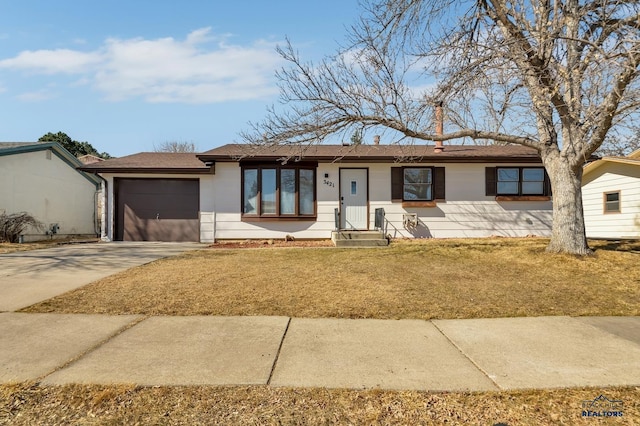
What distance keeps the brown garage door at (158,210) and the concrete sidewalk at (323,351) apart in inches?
351

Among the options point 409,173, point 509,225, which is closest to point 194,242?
point 409,173

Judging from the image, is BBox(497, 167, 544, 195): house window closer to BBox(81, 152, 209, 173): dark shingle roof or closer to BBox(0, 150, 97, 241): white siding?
BBox(81, 152, 209, 173): dark shingle roof

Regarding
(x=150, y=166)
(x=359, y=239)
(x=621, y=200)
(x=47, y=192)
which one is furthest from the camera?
(x=47, y=192)

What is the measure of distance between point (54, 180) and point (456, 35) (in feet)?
57.3

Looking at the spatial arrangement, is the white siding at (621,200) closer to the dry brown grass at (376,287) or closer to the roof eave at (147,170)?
the dry brown grass at (376,287)

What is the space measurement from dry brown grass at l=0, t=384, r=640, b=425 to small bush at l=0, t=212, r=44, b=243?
1349cm

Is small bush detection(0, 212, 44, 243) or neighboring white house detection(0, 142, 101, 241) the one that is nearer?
small bush detection(0, 212, 44, 243)

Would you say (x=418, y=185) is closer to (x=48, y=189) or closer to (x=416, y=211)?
(x=416, y=211)

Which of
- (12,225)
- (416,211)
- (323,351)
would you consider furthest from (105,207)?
(323,351)

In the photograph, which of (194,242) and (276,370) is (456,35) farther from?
(194,242)

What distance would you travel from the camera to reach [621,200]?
47.5ft

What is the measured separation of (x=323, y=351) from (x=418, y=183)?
33.3ft

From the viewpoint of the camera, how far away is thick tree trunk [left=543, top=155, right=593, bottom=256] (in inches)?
299

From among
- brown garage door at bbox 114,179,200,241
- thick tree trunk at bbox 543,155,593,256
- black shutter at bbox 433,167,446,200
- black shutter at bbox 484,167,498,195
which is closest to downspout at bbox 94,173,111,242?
brown garage door at bbox 114,179,200,241
